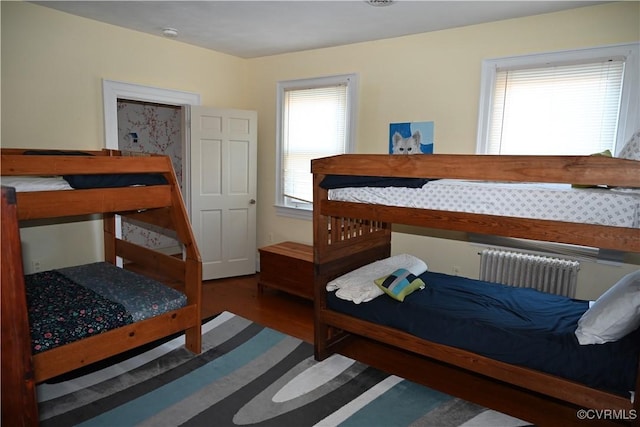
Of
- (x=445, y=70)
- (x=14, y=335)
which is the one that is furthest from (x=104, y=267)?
(x=445, y=70)

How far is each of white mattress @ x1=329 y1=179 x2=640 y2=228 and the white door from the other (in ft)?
8.46

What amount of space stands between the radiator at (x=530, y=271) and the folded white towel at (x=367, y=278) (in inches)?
25.4

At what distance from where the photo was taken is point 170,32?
12.4ft

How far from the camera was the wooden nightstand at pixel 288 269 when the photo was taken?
3865 millimetres

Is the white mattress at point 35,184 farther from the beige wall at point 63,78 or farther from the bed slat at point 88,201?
the beige wall at point 63,78

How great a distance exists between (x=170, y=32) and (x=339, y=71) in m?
1.67

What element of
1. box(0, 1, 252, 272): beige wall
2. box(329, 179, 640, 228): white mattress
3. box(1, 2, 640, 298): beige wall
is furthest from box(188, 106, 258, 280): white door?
box(329, 179, 640, 228): white mattress

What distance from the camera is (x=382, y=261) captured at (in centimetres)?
312

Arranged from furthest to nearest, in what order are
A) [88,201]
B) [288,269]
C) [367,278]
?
[288,269]
[367,278]
[88,201]

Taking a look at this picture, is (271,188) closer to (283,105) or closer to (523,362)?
(283,105)

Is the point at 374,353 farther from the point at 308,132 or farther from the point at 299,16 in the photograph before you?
the point at 299,16

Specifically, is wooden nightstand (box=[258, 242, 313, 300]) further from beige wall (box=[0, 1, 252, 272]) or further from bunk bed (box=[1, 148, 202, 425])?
beige wall (box=[0, 1, 252, 272])

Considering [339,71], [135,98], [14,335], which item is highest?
[339,71]

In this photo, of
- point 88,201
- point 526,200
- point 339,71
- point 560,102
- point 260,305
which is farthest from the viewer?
point 339,71
